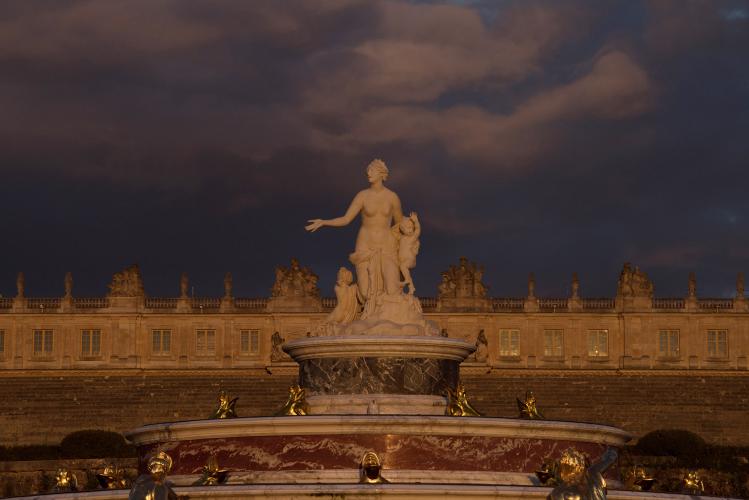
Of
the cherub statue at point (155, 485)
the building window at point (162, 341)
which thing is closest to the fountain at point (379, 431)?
the cherub statue at point (155, 485)

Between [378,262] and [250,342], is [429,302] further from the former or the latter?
[378,262]

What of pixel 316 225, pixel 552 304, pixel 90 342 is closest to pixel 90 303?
pixel 90 342

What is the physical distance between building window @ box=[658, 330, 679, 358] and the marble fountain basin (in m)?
53.6

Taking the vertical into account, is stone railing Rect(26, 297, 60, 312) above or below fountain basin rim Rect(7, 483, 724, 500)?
above

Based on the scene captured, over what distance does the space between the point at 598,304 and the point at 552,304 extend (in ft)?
7.00

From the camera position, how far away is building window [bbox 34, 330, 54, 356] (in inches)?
2970

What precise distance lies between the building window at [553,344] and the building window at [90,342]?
20.6m

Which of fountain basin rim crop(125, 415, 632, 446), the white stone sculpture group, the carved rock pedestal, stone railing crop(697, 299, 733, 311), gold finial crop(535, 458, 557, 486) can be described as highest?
stone railing crop(697, 299, 733, 311)

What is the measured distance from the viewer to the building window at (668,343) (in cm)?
7469

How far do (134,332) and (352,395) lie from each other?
5197 centimetres

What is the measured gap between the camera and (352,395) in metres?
24.8

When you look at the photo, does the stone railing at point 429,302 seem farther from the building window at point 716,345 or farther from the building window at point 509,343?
the building window at point 716,345

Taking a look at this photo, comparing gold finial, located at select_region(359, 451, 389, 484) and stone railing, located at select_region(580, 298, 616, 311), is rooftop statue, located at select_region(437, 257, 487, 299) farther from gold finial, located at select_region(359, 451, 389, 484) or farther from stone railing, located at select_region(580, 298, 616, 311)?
gold finial, located at select_region(359, 451, 389, 484)

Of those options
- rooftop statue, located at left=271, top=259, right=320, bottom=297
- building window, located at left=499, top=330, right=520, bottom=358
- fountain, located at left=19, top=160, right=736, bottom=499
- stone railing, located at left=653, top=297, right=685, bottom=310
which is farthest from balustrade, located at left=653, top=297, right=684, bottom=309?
fountain, located at left=19, top=160, right=736, bottom=499
